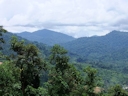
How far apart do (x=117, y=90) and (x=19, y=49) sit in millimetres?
25754

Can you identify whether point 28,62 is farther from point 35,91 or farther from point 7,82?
point 7,82

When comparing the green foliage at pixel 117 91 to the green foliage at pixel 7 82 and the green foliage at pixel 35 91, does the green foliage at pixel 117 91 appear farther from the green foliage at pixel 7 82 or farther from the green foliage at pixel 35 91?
the green foliage at pixel 7 82

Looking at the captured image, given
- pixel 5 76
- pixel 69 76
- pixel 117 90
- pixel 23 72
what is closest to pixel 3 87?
pixel 5 76

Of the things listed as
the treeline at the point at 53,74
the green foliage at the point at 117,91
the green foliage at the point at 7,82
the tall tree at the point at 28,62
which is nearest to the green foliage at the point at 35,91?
the treeline at the point at 53,74

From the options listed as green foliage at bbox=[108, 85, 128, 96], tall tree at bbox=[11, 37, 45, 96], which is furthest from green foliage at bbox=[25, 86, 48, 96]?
green foliage at bbox=[108, 85, 128, 96]

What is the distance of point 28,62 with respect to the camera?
40062 mm

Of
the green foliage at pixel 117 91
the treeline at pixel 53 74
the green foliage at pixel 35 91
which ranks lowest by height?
the green foliage at pixel 117 91

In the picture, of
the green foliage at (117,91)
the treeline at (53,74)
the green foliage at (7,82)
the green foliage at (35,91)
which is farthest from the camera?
the green foliage at (117,91)

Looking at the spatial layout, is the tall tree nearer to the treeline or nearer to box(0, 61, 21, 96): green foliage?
the treeline

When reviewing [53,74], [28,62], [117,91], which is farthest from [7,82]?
[117,91]

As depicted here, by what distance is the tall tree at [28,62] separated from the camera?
132ft

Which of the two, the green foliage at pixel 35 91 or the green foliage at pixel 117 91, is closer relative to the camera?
the green foliage at pixel 35 91

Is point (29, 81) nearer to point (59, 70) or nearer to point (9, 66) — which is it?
point (59, 70)

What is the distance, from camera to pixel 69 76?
40.3 m
